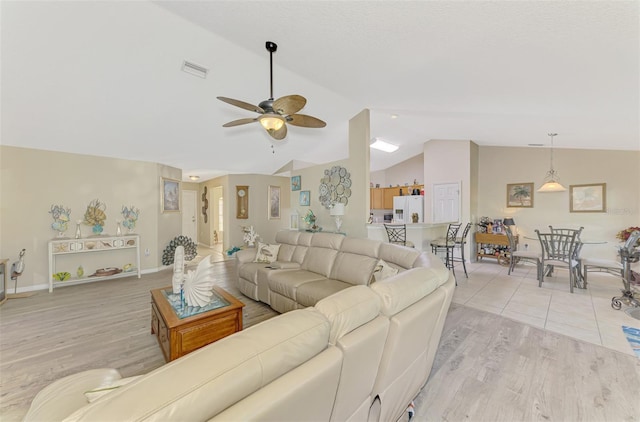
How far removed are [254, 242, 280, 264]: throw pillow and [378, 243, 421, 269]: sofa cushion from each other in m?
1.74

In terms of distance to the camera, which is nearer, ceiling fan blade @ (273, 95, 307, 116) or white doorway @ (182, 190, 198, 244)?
ceiling fan blade @ (273, 95, 307, 116)

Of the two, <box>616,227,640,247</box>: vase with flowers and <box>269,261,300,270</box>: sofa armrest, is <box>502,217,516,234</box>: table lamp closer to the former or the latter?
<box>616,227,640,247</box>: vase with flowers

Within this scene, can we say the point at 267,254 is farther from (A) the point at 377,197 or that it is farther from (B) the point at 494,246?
(B) the point at 494,246

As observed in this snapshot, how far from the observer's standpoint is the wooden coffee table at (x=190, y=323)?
204 centimetres

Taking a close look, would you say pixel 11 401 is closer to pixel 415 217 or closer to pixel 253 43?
pixel 253 43

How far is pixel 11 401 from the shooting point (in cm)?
180

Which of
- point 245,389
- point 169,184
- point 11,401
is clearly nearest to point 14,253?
point 169,184

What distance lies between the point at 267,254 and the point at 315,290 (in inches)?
56.3

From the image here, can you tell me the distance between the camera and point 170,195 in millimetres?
5867

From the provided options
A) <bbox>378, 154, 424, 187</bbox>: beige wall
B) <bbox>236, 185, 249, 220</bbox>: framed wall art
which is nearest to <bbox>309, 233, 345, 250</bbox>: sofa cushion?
<bbox>236, 185, 249, 220</bbox>: framed wall art

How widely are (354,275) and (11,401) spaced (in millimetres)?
2927

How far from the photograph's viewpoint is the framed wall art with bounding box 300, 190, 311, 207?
595 centimetres

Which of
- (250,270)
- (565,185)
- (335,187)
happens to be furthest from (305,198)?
(565,185)

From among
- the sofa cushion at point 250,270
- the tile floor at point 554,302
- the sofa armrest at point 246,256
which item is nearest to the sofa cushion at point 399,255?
the tile floor at point 554,302
